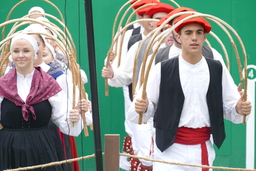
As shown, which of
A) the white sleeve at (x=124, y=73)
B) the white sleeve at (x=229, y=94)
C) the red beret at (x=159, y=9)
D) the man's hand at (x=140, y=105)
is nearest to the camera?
the man's hand at (x=140, y=105)

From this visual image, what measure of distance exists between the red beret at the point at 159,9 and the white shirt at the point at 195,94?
1620 millimetres

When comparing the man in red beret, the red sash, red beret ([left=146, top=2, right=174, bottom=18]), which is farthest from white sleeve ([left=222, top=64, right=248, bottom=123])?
red beret ([left=146, top=2, right=174, bottom=18])

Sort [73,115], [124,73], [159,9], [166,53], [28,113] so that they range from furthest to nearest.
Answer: [124,73] < [159,9] < [166,53] < [73,115] < [28,113]

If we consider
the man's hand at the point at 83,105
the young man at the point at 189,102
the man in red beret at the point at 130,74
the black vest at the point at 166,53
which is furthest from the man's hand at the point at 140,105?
the man in red beret at the point at 130,74

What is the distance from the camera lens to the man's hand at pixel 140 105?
4102 millimetres

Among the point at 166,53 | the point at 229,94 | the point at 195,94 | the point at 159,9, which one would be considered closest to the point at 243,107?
the point at 229,94

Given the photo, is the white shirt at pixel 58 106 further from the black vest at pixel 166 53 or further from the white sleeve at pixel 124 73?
the white sleeve at pixel 124 73

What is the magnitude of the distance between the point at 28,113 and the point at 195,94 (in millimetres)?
1176

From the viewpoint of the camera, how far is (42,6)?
23.3ft

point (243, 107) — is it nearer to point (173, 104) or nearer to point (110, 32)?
point (173, 104)

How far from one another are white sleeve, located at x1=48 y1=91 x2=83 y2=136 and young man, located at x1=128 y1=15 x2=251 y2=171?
0.57 meters

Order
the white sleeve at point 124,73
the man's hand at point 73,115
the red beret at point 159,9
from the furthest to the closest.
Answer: the white sleeve at point 124,73 → the red beret at point 159,9 → the man's hand at point 73,115

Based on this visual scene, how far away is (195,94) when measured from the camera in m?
4.19

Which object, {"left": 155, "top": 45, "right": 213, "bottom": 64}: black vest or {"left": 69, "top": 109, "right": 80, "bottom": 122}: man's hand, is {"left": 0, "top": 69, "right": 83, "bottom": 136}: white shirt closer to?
{"left": 69, "top": 109, "right": 80, "bottom": 122}: man's hand
